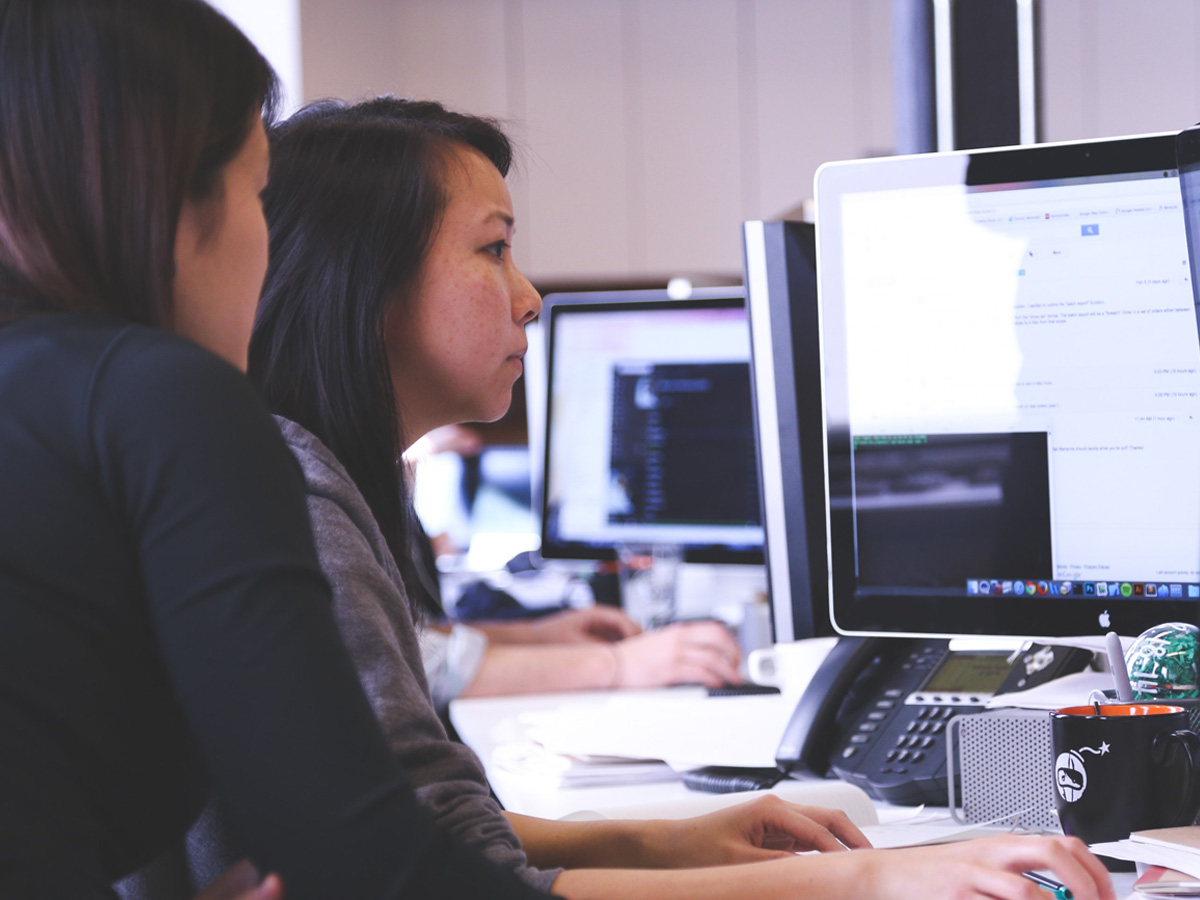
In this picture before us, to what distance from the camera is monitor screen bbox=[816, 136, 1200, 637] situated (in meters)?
0.94

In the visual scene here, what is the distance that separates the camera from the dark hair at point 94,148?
23.2 inches

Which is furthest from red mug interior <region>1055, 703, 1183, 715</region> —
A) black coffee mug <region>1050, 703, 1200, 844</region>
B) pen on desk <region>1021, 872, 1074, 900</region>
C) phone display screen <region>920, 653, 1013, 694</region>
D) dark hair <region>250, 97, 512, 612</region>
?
dark hair <region>250, 97, 512, 612</region>

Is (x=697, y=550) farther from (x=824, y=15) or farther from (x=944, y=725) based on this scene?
(x=824, y=15)

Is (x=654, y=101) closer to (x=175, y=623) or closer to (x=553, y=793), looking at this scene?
(x=553, y=793)

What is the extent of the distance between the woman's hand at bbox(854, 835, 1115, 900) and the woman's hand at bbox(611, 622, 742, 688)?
39.2 inches

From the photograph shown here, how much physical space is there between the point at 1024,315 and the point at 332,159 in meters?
0.56

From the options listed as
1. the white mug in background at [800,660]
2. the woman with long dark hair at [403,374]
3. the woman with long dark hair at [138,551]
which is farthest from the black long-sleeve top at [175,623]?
the white mug in background at [800,660]

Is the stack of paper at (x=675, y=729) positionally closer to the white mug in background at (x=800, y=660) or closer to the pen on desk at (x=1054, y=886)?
the white mug in background at (x=800, y=660)

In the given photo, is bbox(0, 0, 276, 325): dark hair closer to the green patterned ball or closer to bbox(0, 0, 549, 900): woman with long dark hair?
bbox(0, 0, 549, 900): woman with long dark hair

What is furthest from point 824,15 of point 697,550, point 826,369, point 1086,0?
point 826,369

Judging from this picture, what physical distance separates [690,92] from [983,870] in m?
4.61

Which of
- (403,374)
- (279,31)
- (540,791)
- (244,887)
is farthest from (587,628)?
(279,31)

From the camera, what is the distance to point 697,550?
191 cm

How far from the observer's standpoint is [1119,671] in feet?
2.74
